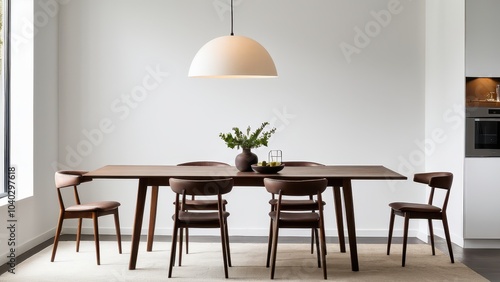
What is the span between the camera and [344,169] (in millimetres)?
5812

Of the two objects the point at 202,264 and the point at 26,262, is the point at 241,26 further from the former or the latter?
the point at 26,262

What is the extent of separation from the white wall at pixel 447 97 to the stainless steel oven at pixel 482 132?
6 cm

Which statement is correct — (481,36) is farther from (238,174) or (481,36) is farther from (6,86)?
(6,86)

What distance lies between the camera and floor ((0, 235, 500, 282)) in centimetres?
549

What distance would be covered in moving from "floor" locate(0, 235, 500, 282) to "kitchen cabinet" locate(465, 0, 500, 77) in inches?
66.0

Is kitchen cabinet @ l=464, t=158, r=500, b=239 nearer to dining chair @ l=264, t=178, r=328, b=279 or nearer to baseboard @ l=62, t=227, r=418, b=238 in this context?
baseboard @ l=62, t=227, r=418, b=238

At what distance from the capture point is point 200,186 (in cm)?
495

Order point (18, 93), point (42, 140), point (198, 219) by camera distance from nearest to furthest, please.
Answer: point (198, 219), point (18, 93), point (42, 140)

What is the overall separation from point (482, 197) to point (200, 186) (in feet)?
9.57

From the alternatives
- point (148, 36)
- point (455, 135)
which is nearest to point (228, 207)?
point (148, 36)

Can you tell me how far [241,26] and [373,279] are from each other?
3244 millimetres

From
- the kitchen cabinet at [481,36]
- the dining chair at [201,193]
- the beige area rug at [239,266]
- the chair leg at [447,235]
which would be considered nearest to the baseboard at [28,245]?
the beige area rug at [239,266]

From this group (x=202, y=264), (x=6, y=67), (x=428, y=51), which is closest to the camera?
(x=202, y=264)

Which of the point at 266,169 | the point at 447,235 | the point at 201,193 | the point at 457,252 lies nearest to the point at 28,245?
the point at 201,193
